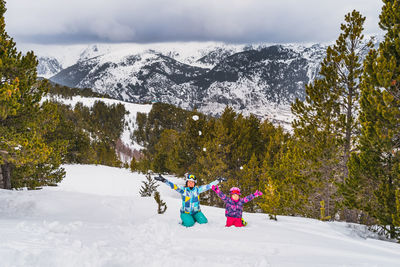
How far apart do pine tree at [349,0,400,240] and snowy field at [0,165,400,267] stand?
108cm

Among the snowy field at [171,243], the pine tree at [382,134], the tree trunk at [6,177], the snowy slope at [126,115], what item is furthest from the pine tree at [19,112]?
the snowy slope at [126,115]

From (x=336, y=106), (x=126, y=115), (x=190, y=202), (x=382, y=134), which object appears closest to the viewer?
(x=382, y=134)

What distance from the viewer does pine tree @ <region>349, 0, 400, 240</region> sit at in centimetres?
680

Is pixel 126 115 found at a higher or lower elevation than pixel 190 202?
higher

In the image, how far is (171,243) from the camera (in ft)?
18.7

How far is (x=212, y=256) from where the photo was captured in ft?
15.8

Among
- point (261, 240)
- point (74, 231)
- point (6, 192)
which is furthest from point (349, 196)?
point (6, 192)

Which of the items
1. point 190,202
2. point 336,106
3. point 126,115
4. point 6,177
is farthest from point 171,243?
point 126,115

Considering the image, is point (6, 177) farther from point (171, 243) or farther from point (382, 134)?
point (382, 134)

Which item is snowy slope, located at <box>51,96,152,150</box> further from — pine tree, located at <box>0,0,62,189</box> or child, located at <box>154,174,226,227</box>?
child, located at <box>154,174,226,227</box>

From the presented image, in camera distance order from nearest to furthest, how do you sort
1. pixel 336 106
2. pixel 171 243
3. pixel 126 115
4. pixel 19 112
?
1. pixel 171 243
2. pixel 19 112
3. pixel 336 106
4. pixel 126 115

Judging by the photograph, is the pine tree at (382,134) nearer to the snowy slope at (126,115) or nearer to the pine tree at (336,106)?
the pine tree at (336,106)

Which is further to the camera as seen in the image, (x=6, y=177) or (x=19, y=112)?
(x=6, y=177)

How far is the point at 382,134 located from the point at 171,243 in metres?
6.42
